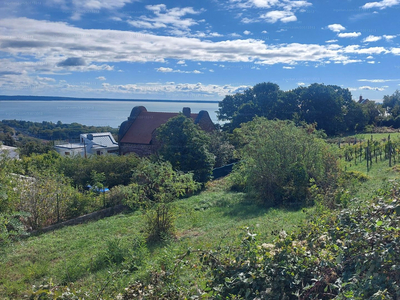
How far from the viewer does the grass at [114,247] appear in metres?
5.62

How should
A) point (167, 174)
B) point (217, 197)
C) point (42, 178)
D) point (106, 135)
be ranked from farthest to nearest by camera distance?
point (106, 135) < point (217, 197) < point (42, 178) < point (167, 174)

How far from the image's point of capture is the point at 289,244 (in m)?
4.11

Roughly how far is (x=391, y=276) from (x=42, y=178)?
35.3 ft

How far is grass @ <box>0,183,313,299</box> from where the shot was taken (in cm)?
562

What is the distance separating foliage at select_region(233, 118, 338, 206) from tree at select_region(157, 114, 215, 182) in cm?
466

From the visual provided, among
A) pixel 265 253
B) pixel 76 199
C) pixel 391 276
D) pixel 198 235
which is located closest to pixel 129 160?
pixel 76 199

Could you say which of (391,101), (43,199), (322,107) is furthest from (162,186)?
(391,101)

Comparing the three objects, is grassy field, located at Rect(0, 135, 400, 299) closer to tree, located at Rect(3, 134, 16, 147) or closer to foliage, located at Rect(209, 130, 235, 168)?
foliage, located at Rect(209, 130, 235, 168)

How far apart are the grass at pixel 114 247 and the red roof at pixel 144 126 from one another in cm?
1547

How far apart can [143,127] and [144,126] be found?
0.42ft

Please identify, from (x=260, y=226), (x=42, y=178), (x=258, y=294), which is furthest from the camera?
(x=42, y=178)

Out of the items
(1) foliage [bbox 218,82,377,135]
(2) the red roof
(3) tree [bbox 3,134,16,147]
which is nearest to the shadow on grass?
(2) the red roof

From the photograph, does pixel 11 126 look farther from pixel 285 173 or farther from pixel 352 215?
pixel 352 215

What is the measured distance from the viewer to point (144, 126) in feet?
91.6
